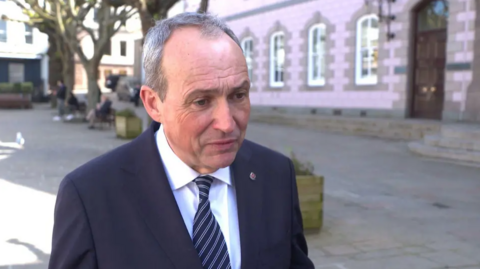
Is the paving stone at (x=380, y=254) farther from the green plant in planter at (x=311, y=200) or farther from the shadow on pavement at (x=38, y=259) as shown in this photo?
the shadow on pavement at (x=38, y=259)

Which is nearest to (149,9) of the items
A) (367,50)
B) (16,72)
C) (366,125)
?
(366,125)

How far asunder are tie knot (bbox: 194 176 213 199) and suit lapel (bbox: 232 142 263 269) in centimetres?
11

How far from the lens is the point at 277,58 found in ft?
73.9

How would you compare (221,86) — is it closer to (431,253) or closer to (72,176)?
(72,176)

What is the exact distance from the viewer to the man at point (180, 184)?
1.59m

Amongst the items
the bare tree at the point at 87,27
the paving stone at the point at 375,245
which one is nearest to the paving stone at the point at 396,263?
the paving stone at the point at 375,245

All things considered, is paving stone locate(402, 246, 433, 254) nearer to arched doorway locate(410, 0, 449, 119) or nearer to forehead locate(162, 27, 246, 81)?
forehead locate(162, 27, 246, 81)

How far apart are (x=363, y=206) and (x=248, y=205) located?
5.16 metres

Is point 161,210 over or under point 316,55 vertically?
under

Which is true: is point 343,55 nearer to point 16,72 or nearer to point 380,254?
point 380,254

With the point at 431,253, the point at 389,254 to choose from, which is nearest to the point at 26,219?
the point at 389,254

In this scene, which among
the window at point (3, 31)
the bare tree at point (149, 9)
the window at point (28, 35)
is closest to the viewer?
the bare tree at point (149, 9)

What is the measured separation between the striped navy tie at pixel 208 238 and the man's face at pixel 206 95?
137mm

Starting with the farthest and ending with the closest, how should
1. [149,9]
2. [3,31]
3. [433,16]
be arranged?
1. [3,31]
2. [433,16]
3. [149,9]
